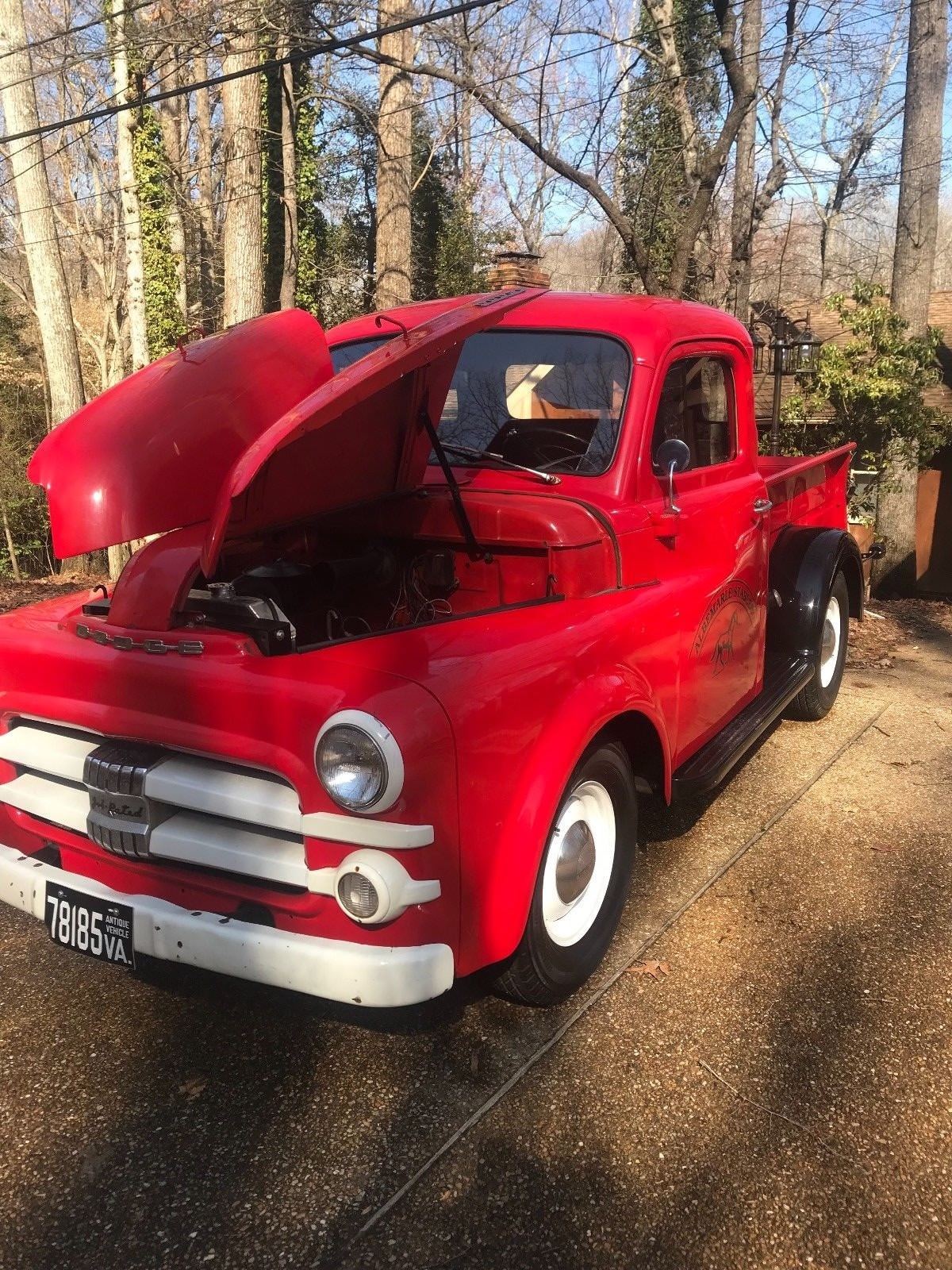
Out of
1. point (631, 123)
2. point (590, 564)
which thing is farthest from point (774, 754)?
point (631, 123)

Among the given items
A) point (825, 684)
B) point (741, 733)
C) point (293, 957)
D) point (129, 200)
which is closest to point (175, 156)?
point (129, 200)

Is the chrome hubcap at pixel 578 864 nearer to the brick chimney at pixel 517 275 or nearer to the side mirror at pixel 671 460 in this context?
the side mirror at pixel 671 460

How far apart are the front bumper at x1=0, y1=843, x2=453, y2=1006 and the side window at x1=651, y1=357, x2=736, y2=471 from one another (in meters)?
2.07

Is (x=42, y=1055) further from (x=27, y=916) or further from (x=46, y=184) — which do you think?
(x=46, y=184)

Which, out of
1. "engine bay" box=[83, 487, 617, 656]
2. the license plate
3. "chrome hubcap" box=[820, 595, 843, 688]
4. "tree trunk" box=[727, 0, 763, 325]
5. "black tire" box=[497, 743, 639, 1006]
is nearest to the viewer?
the license plate

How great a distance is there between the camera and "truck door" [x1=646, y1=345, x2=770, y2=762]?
339 centimetres

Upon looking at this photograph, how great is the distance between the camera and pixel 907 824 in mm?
4148

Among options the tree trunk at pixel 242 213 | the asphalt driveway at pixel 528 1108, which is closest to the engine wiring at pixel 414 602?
the asphalt driveway at pixel 528 1108

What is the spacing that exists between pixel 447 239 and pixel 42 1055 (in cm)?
1905

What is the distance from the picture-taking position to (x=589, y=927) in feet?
9.53

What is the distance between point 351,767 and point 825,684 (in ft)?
13.8

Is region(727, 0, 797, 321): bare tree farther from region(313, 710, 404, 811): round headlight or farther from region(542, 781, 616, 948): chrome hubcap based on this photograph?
region(313, 710, 404, 811): round headlight

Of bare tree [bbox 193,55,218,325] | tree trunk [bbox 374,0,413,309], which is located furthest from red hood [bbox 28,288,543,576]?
bare tree [bbox 193,55,218,325]

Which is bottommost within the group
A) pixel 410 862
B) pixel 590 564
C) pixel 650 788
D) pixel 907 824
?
pixel 907 824
